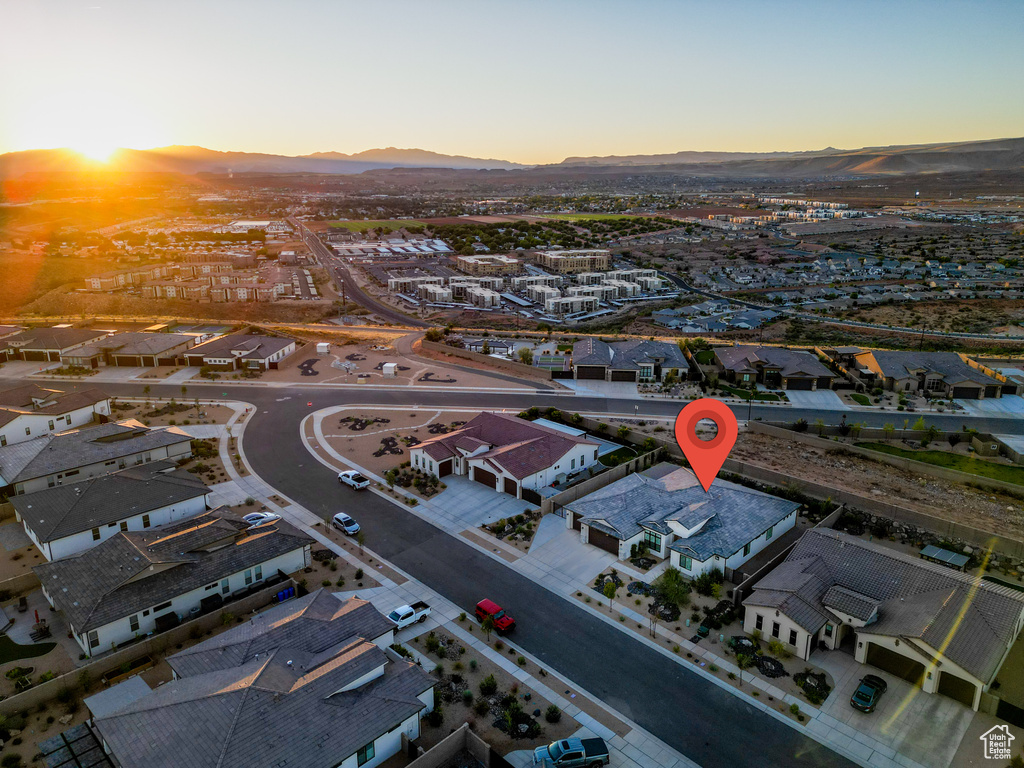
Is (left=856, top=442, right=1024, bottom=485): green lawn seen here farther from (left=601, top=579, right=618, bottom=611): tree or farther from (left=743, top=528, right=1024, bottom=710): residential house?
(left=601, top=579, right=618, bottom=611): tree

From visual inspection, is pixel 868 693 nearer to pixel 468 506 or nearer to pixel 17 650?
pixel 468 506

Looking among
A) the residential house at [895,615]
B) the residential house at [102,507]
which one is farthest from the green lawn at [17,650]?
the residential house at [895,615]

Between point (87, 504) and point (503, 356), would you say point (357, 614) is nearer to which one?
point (87, 504)

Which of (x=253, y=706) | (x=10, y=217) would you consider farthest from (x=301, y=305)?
(x=10, y=217)

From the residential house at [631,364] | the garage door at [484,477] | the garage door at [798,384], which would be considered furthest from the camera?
the residential house at [631,364]

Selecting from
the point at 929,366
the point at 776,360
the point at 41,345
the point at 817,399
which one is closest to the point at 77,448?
the point at 41,345

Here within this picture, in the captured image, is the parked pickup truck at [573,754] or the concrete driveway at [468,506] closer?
the parked pickup truck at [573,754]

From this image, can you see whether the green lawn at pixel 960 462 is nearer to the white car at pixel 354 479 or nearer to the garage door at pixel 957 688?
the garage door at pixel 957 688
